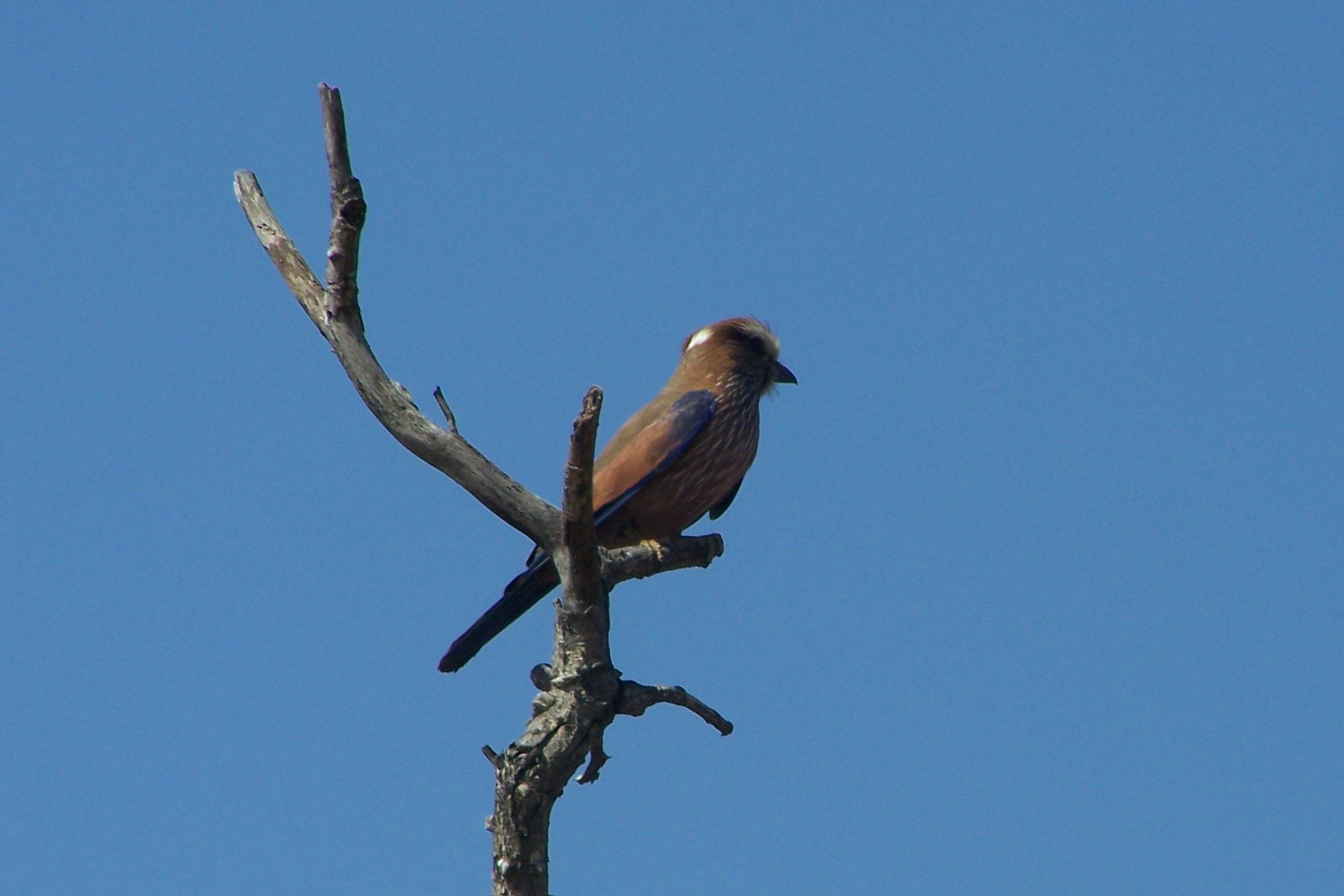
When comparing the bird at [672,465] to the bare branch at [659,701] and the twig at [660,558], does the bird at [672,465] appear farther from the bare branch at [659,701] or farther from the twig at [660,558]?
the bare branch at [659,701]

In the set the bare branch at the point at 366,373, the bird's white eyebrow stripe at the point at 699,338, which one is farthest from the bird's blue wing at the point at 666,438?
the bare branch at the point at 366,373

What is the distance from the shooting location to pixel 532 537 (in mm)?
4715

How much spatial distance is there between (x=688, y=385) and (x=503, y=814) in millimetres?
3415

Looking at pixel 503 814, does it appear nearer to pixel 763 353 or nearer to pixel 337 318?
pixel 337 318

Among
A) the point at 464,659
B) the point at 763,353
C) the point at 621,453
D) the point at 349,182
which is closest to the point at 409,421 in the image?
the point at 349,182

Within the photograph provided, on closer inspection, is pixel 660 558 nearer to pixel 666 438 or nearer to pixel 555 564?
pixel 555 564

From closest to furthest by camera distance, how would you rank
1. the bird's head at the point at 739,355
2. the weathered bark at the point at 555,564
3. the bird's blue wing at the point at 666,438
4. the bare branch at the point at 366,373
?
the weathered bark at the point at 555,564, the bare branch at the point at 366,373, the bird's blue wing at the point at 666,438, the bird's head at the point at 739,355

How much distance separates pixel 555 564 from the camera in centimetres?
468

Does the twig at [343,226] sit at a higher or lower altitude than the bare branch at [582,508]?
higher

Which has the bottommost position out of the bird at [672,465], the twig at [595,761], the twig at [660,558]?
the twig at [595,761]

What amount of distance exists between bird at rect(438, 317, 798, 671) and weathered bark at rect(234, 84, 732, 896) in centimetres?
122

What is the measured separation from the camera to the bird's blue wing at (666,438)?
6.83m

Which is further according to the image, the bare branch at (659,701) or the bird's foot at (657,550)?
the bird's foot at (657,550)

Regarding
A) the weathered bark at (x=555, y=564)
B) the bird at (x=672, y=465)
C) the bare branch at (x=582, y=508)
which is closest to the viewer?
the bare branch at (x=582, y=508)
